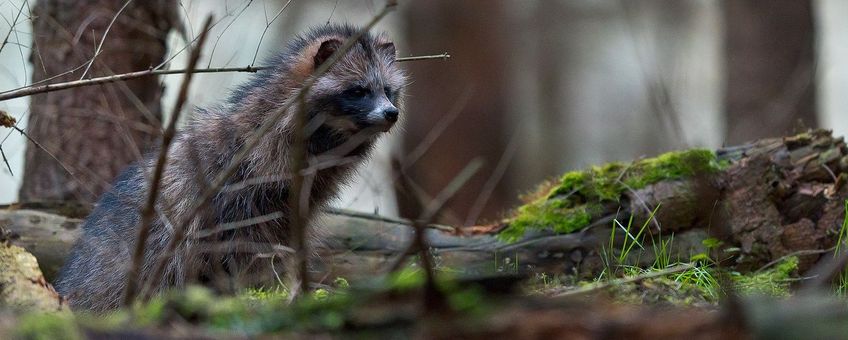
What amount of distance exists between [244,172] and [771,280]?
3.20 metres

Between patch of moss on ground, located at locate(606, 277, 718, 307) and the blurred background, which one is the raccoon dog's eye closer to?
the blurred background

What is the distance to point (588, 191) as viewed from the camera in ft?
22.1

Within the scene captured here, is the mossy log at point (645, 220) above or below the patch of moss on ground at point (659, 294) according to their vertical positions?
above

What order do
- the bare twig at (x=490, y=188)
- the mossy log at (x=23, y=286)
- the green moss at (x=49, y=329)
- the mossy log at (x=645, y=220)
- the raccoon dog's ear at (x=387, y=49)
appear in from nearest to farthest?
the green moss at (x=49, y=329) → the mossy log at (x=23, y=286) → the mossy log at (x=645, y=220) → the raccoon dog's ear at (x=387, y=49) → the bare twig at (x=490, y=188)

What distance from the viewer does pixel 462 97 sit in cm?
1195

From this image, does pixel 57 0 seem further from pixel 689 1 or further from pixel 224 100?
pixel 689 1

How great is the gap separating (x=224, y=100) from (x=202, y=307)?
371 centimetres

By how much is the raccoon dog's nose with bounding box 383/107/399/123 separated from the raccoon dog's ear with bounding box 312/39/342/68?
0.51 metres

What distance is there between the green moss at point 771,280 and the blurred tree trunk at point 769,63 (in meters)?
4.29

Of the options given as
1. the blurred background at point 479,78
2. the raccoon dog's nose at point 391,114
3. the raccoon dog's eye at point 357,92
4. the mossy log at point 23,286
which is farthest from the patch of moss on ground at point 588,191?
the mossy log at point 23,286

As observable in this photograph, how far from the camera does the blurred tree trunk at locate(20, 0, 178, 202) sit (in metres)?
7.83

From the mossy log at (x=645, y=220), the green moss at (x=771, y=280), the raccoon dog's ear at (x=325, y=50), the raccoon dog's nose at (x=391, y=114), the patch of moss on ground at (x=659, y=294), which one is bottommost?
the green moss at (x=771, y=280)

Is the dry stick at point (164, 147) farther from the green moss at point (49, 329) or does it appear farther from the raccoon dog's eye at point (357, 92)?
the raccoon dog's eye at point (357, 92)

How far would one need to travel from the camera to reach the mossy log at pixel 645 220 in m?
6.21
